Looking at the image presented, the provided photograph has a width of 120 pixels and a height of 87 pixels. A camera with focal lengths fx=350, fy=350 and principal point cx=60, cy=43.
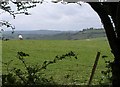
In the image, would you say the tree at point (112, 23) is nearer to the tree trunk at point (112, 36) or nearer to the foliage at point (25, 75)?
the tree trunk at point (112, 36)

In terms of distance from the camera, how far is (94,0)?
297cm

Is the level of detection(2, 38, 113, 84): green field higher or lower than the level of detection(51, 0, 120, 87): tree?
lower

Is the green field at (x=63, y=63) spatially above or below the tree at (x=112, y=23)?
below

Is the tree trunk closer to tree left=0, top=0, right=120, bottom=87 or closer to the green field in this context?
tree left=0, top=0, right=120, bottom=87

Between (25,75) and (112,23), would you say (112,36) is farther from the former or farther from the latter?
(25,75)

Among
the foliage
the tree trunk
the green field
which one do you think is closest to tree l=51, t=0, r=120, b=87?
the tree trunk

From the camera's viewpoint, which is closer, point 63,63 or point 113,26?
point 113,26

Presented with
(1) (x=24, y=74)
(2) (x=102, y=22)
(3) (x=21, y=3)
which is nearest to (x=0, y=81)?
(1) (x=24, y=74)

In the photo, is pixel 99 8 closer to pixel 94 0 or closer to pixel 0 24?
pixel 94 0

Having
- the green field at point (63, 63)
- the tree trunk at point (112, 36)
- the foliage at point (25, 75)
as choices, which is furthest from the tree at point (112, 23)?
the foliage at point (25, 75)

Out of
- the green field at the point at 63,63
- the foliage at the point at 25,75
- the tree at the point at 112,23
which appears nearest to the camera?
the tree at the point at 112,23

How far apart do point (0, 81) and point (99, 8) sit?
114cm

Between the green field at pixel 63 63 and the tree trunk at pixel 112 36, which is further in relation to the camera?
Answer: the green field at pixel 63 63

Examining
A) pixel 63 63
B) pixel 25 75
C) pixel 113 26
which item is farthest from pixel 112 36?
pixel 63 63
